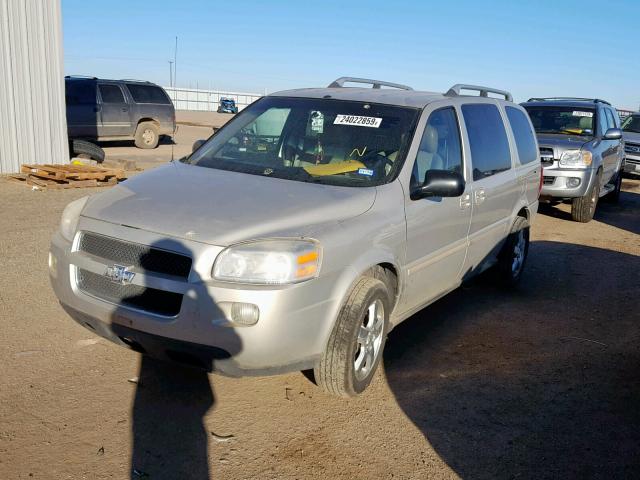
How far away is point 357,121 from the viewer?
4.45m

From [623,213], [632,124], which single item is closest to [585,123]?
[623,213]

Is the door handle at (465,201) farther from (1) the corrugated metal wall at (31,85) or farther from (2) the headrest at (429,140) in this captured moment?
(1) the corrugated metal wall at (31,85)

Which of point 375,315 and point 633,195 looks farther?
point 633,195

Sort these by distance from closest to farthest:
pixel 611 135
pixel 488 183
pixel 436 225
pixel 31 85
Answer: pixel 436 225, pixel 488 183, pixel 611 135, pixel 31 85

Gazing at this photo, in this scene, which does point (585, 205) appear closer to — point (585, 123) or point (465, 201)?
point (585, 123)

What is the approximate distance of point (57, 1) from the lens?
474 inches

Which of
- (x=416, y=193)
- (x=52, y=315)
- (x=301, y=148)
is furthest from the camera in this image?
(x=52, y=315)

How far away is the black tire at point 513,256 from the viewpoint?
6078mm

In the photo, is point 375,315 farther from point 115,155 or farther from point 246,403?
point 115,155

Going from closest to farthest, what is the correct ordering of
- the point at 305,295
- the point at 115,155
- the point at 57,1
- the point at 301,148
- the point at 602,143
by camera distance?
the point at 305,295, the point at 301,148, the point at 602,143, the point at 57,1, the point at 115,155

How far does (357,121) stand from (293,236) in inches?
59.7

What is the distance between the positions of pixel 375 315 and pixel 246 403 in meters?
0.94

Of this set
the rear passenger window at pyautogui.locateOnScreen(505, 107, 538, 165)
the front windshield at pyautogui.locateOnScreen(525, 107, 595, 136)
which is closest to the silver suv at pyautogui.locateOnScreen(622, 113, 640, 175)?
the front windshield at pyautogui.locateOnScreen(525, 107, 595, 136)

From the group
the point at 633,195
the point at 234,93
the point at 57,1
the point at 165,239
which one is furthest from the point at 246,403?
the point at 234,93
